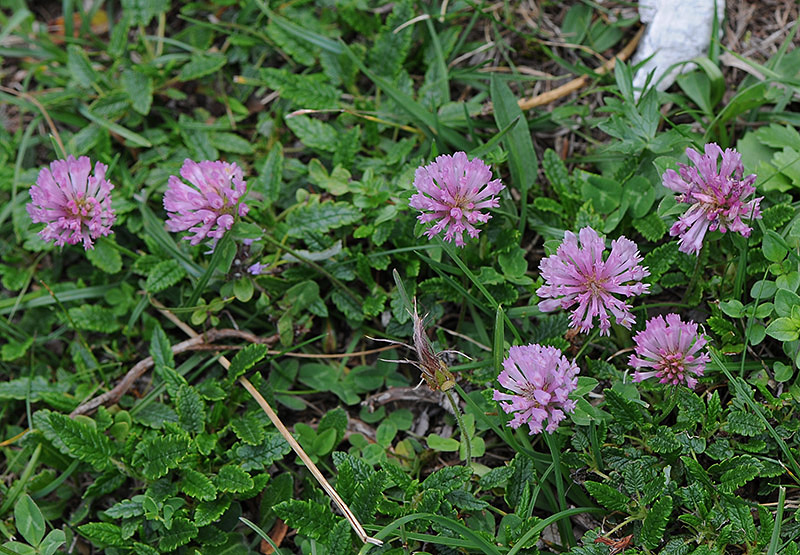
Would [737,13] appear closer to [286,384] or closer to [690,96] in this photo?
[690,96]

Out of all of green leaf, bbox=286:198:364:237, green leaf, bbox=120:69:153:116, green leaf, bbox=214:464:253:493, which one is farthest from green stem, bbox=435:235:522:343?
green leaf, bbox=120:69:153:116

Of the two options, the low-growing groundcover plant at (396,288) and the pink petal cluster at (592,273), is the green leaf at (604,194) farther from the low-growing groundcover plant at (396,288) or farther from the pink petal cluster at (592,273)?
the pink petal cluster at (592,273)

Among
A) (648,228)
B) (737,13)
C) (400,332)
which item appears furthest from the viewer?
(737,13)

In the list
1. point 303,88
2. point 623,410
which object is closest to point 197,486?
point 623,410

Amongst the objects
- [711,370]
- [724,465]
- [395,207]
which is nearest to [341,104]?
[395,207]

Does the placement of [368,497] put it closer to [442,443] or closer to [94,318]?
[442,443]

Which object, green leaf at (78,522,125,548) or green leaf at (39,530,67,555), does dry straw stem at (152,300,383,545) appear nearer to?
green leaf at (78,522,125,548)
